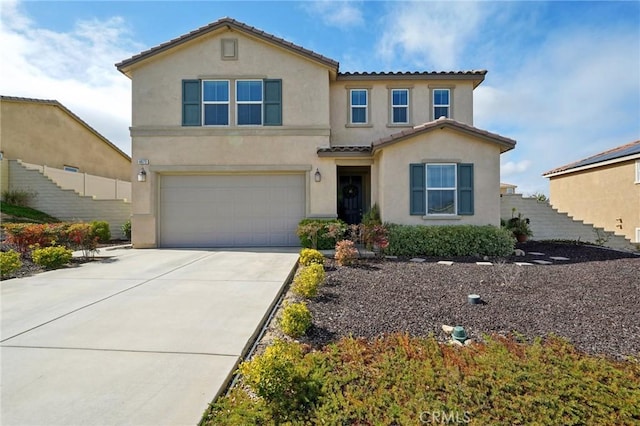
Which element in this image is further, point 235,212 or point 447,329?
point 235,212

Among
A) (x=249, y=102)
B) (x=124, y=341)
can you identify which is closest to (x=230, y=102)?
(x=249, y=102)

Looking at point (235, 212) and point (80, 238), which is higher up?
point (235, 212)

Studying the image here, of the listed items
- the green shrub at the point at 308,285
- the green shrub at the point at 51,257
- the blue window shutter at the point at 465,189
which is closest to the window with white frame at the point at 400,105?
the blue window shutter at the point at 465,189

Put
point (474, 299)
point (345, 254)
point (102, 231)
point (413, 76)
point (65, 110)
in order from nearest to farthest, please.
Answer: point (474, 299) < point (345, 254) < point (413, 76) < point (102, 231) < point (65, 110)

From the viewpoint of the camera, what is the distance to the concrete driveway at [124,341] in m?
2.64

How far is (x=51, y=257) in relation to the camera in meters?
7.87

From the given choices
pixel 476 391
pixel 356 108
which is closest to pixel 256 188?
pixel 356 108

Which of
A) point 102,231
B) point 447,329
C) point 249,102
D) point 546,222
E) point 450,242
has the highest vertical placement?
point 249,102

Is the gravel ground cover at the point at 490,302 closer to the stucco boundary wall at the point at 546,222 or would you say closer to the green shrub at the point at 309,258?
the green shrub at the point at 309,258

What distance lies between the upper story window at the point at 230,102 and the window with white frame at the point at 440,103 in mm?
6378

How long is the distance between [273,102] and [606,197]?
16.6 m

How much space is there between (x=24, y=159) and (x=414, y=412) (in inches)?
890

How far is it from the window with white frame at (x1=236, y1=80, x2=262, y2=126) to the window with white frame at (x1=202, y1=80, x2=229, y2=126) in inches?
18.1

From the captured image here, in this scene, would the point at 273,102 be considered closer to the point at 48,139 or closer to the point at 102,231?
the point at 102,231
